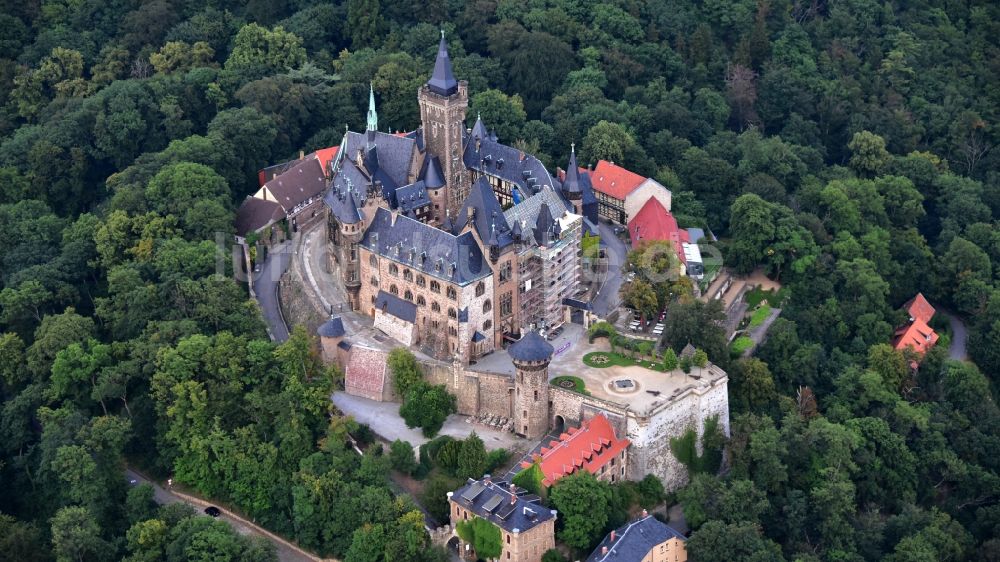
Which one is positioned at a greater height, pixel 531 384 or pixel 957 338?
pixel 531 384

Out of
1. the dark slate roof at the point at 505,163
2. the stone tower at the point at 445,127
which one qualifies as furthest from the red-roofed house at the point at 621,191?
the stone tower at the point at 445,127

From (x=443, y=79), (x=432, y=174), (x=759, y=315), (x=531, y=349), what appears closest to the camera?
(x=531, y=349)

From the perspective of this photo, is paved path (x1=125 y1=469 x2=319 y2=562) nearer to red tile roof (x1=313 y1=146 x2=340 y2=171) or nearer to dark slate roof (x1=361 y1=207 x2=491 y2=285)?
dark slate roof (x1=361 y1=207 x2=491 y2=285)

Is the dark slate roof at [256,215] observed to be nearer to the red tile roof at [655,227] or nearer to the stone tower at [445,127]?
the stone tower at [445,127]

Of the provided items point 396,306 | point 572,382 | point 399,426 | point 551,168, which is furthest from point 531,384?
point 551,168

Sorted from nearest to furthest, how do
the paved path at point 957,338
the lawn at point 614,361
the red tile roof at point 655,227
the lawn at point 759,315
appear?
→ the lawn at point 614,361, the lawn at point 759,315, the red tile roof at point 655,227, the paved path at point 957,338

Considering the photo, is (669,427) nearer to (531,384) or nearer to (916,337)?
(531,384)
